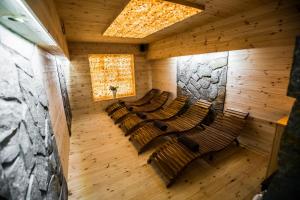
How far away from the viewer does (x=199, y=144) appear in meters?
2.97

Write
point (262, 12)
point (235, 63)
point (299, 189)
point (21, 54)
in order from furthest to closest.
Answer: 1. point (235, 63)
2. point (262, 12)
3. point (21, 54)
4. point (299, 189)

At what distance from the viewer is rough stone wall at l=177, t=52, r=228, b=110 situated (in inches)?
146

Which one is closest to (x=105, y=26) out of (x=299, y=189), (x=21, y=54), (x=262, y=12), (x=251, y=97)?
(x=21, y=54)

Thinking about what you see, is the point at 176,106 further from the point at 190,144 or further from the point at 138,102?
the point at 190,144

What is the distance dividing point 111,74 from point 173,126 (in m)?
3.74

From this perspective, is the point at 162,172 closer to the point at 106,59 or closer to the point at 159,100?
the point at 159,100

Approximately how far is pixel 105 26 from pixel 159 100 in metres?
3.25

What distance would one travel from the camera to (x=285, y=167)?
1.10 m

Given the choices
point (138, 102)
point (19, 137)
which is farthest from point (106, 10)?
point (138, 102)

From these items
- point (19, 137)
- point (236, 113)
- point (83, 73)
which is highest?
point (83, 73)

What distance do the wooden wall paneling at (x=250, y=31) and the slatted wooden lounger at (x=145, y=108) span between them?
2.11 metres

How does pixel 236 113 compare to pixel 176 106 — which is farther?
pixel 176 106

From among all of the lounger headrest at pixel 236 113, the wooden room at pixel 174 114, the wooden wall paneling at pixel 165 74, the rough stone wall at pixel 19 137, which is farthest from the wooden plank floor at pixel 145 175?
the wooden wall paneling at pixel 165 74

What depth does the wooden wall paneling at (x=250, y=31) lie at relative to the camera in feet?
7.08
